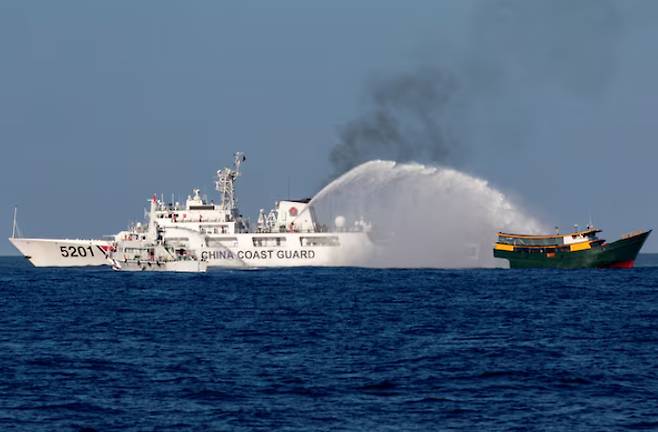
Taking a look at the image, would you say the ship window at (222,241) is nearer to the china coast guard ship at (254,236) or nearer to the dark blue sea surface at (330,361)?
the china coast guard ship at (254,236)

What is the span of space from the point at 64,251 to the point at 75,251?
149cm

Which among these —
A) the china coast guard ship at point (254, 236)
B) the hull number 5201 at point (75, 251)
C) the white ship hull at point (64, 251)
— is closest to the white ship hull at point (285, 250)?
the china coast guard ship at point (254, 236)

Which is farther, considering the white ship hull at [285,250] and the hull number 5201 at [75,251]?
the hull number 5201 at [75,251]

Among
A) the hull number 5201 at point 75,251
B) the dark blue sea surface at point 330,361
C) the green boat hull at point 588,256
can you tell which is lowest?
the dark blue sea surface at point 330,361

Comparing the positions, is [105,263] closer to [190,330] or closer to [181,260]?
[181,260]

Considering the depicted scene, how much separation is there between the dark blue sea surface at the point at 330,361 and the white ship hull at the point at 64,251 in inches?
2029

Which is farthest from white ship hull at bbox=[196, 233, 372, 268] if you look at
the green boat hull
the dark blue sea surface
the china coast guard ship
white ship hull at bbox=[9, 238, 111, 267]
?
the dark blue sea surface

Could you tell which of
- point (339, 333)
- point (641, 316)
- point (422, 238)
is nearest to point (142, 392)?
point (339, 333)

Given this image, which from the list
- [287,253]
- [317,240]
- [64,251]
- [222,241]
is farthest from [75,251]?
[317,240]

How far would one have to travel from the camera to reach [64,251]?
436 ft

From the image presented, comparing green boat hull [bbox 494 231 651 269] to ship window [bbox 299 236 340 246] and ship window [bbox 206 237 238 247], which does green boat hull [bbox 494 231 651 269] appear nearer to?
ship window [bbox 299 236 340 246]

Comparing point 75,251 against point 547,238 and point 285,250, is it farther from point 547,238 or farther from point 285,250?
point 547,238

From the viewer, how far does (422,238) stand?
128 meters

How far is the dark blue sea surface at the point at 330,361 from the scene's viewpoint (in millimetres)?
31884
